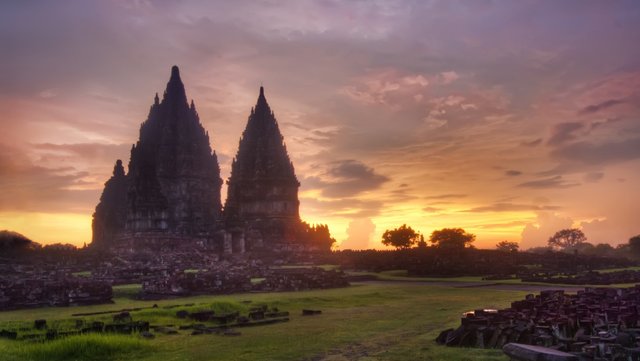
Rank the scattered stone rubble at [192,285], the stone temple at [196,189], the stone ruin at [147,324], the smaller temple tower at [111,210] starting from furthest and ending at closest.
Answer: the smaller temple tower at [111,210] < the stone temple at [196,189] < the scattered stone rubble at [192,285] < the stone ruin at [147,324]

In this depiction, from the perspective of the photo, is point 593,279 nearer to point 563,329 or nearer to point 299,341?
point 563,329

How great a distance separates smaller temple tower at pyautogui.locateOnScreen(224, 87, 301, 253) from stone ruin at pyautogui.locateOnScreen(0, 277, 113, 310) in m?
38.7

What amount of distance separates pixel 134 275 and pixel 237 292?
23.1 ft

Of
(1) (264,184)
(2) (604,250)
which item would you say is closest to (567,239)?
(2) (604,250)

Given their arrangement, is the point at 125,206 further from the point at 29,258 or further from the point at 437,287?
the point at 437,287

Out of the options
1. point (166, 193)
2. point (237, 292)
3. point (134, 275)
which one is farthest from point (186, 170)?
point (237, 292)

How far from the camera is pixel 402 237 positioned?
246 ft

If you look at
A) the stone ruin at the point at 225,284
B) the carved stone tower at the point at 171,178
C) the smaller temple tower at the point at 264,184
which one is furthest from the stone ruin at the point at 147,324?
the smaller temple tower at the point at 264,184

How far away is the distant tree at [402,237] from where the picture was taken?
74562 mm

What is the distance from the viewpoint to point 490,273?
42.1m

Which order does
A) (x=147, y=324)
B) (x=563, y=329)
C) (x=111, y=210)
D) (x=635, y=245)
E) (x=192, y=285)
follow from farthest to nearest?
(x=635, y=245) < (x=111, y=210) < (x=192, y=285) < (x=147, y=324) < (x=563, y=329)

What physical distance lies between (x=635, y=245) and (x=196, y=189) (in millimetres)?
59222

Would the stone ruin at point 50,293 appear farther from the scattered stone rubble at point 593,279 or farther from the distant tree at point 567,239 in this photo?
the distant tree at point 567,239

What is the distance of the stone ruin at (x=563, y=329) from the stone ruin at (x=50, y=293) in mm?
15804
